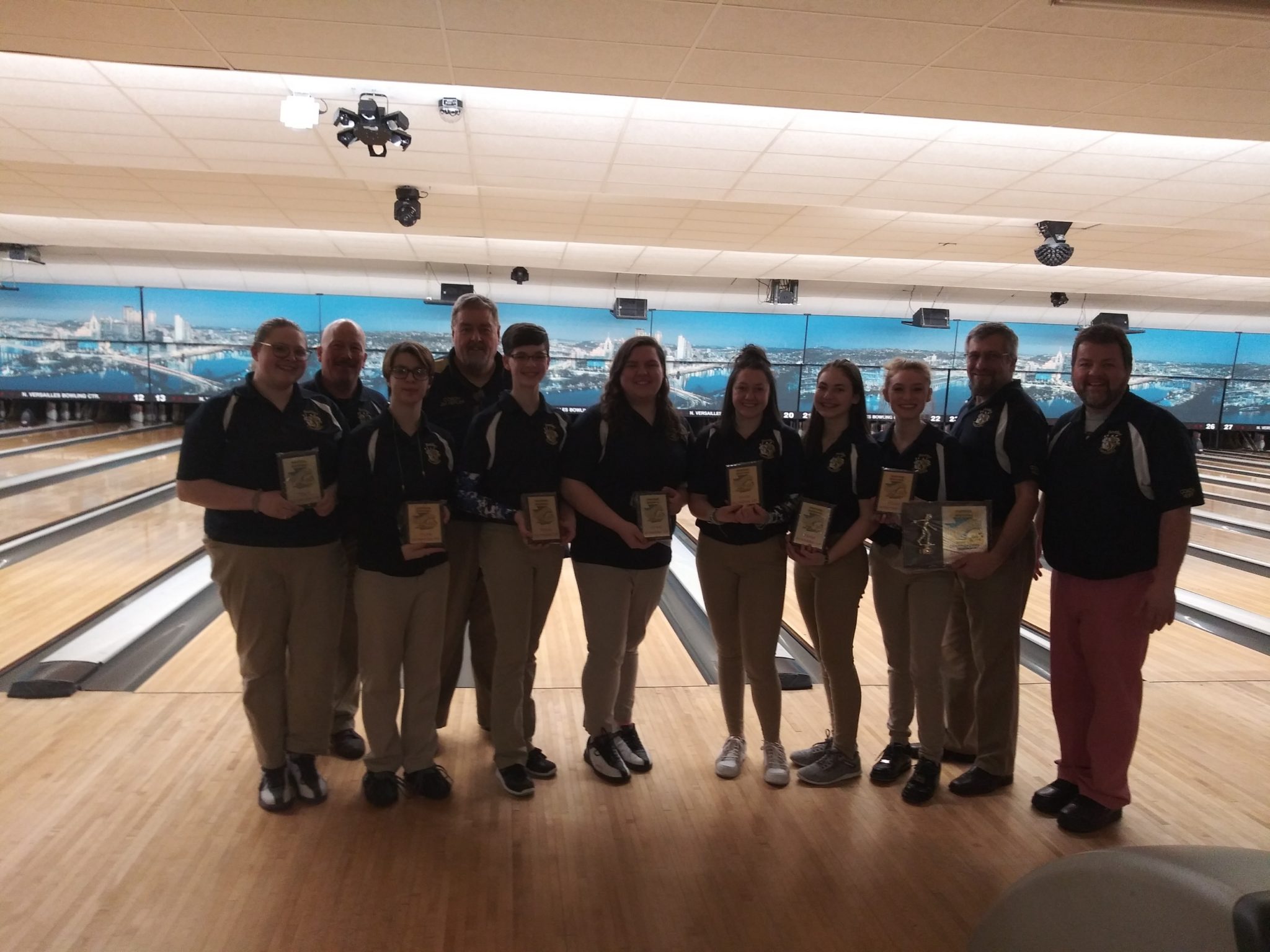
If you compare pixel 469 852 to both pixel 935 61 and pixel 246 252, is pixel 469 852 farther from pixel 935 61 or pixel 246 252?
pixel 246 252

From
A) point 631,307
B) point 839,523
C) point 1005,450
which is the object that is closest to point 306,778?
point 839,523

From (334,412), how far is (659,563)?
1.08 meters

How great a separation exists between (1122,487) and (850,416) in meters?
0.77

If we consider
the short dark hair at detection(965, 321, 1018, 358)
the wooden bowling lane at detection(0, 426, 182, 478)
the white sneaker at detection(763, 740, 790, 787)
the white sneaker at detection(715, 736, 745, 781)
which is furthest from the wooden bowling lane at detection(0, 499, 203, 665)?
the short dark hair at detection(965, 321, 1018, 358)

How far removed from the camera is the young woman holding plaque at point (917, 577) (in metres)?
2.41

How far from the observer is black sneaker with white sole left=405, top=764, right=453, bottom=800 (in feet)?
7.82

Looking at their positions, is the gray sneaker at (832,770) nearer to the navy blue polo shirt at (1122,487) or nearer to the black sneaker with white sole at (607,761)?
the black sneaker with white sole at (607,761)

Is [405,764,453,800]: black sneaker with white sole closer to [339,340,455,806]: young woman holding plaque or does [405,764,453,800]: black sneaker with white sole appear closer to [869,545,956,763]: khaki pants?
[339,340,455,806]: young woman holding plaque

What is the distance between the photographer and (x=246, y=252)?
912cm

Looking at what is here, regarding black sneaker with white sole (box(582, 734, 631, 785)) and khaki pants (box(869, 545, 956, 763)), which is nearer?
khaki pants (box(869, 545, 956, 763))

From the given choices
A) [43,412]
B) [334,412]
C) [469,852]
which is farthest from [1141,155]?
[43,412]

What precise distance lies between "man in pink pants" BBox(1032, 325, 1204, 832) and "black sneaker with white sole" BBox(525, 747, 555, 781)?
1475 mm

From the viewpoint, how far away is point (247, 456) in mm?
2195

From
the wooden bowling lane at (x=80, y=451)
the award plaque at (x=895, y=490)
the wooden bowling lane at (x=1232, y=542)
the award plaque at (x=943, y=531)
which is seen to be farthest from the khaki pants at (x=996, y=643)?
the wooden bowling lane at (x=80, y=451)
